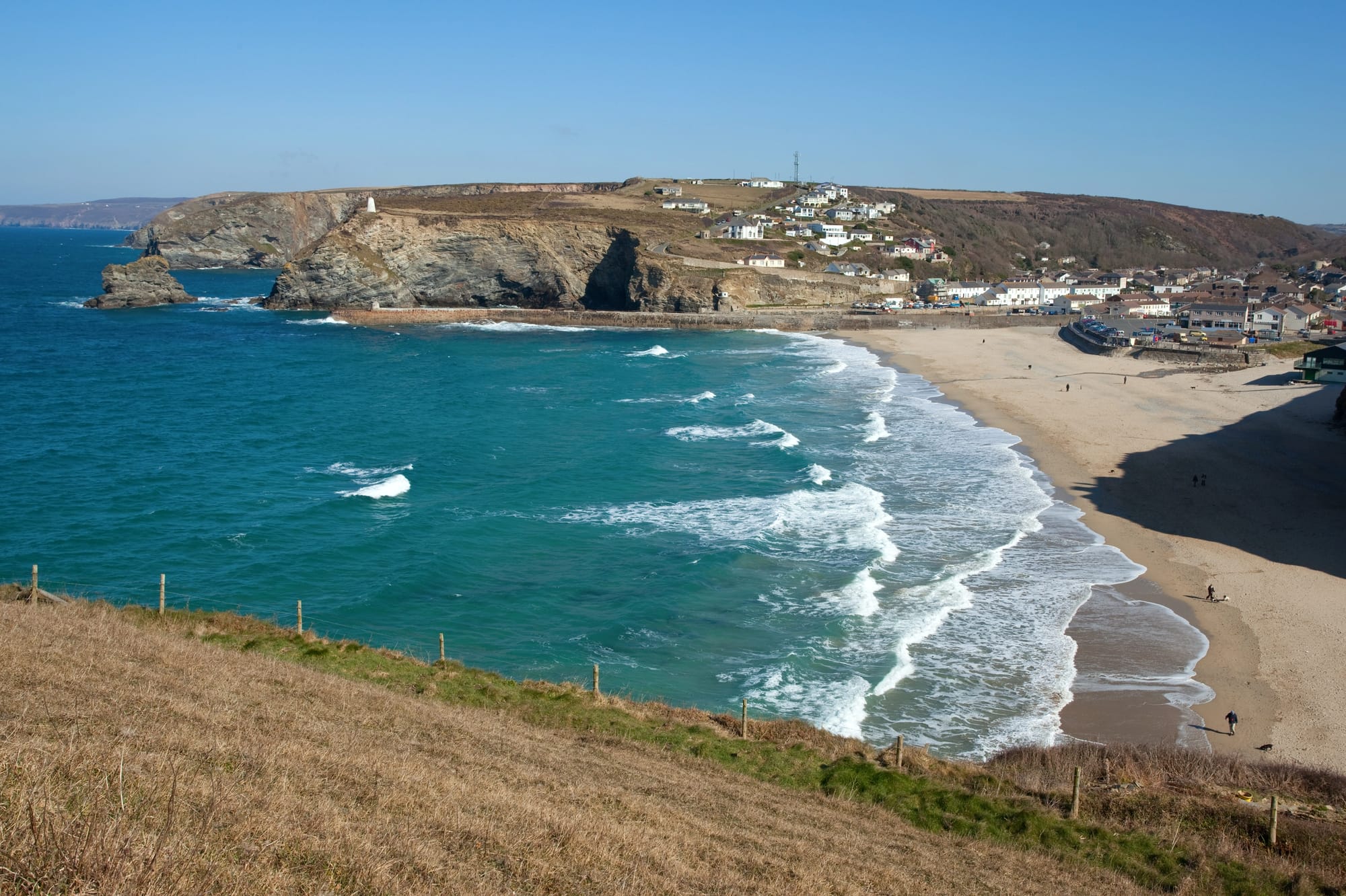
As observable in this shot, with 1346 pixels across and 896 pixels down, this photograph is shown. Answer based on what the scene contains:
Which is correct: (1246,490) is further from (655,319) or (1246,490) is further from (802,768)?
(655,319)

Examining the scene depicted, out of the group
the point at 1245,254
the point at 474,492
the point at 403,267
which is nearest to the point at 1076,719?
the point at 474,492

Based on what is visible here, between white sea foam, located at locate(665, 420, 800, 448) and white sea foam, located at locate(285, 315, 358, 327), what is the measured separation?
4863 centimetres

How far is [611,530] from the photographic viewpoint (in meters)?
29.3

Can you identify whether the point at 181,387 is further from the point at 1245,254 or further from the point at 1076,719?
the point at 1245,254

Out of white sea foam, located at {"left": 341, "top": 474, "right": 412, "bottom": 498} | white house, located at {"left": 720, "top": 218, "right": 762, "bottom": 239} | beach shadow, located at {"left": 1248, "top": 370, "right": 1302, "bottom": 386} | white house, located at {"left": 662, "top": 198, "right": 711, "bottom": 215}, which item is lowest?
white sea foam, located at {"left": 341, "top": 474, "right": 412, "bottom": 498}

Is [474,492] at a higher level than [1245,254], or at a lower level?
lower

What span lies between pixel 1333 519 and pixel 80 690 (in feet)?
115

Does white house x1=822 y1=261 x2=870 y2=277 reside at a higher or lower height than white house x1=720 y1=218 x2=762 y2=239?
lower

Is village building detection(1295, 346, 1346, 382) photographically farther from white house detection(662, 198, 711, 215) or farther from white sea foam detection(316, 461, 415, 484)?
white house detection(662, 198, 711, 215)

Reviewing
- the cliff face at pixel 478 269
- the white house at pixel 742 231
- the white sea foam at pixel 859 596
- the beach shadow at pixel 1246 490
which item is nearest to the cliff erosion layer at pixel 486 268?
the cliff face at pixel 478 269

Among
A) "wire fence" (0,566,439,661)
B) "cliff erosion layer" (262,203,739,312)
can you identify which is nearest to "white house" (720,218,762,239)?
"cliff erosion layer" (262,203,739,312)

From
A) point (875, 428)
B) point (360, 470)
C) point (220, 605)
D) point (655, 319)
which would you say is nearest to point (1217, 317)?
point (655, 319)

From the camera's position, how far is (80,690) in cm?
1106

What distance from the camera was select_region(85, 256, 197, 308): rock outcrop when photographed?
89.9 metres
